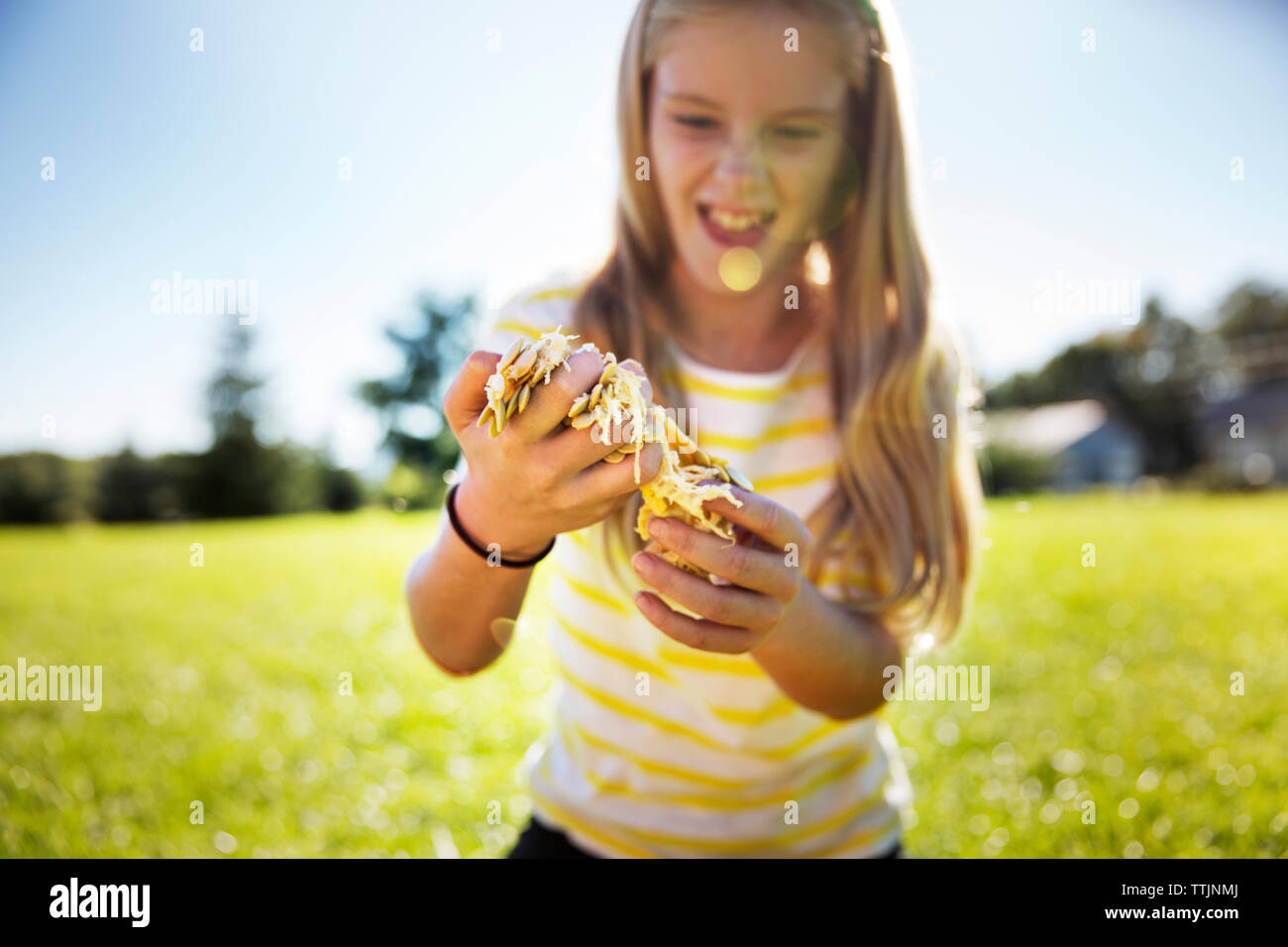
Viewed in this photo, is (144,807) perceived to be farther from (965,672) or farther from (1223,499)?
(1223,499)

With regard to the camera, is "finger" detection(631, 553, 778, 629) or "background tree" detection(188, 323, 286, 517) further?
"background tree" detection(188, 323, 286, 517)

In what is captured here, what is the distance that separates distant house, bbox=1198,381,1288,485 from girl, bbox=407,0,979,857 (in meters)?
39.4

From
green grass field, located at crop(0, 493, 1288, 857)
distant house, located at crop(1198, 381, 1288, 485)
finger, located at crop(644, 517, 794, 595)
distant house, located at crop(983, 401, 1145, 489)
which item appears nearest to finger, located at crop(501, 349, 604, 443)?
finger, located at crop(644, 517, 794, 595)

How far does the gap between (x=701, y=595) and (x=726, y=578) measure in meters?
0.06

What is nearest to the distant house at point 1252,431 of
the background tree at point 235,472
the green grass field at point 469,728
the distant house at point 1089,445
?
the distant house at point 1089,445

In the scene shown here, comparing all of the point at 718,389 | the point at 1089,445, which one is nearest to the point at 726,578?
the point at 718,389

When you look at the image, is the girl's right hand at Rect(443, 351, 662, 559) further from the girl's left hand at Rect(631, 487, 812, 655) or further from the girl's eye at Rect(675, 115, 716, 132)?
the girl's eye at Rect(675, 115, 716, 132)

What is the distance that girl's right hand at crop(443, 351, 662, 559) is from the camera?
145cm

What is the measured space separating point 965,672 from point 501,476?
19.8 feet

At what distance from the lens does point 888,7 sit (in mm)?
2334

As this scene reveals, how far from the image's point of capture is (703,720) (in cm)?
233

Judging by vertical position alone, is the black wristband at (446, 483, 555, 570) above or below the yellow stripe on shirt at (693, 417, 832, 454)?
below

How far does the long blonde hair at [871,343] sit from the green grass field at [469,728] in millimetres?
1779
